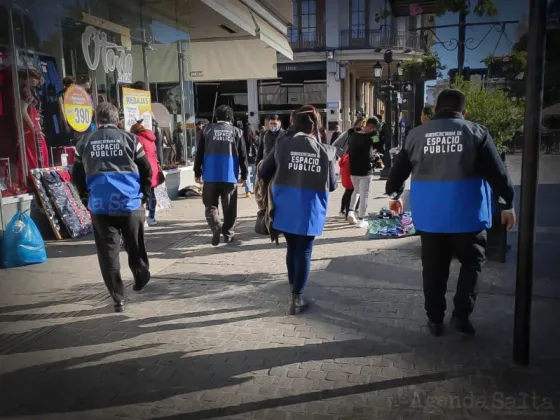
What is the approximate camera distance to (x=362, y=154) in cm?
776

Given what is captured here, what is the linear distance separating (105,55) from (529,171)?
28.0 feet

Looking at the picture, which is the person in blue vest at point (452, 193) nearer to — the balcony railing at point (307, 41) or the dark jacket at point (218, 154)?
the dark jacket at point (218, 154)

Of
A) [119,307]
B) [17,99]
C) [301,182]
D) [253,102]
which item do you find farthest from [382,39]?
[253,102]

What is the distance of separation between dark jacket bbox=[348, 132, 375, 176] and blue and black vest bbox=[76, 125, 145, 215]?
4.19 meters

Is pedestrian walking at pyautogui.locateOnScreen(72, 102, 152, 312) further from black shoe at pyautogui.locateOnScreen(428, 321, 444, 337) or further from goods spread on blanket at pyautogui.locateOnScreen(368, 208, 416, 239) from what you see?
goods spread on blanket at pyautogui.locateOnScreen(368, 208, 416, 239)

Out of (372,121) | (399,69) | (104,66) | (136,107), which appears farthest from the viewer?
(399,69)

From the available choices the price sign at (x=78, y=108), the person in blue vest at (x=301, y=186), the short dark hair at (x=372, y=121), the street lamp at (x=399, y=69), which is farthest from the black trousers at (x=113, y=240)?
the street lamp at (x=399, y=69)

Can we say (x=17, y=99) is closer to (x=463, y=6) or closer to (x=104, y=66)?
(x=104, y=66)

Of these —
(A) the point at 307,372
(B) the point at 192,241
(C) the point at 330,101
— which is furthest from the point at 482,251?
(C) the point at 330,101

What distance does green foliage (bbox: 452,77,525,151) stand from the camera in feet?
19.8

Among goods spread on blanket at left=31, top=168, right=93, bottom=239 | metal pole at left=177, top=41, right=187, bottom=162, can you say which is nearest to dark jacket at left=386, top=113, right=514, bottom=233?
goods spread on blanket at left=31, top=168, right=93, bottom=239

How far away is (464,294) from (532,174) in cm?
111

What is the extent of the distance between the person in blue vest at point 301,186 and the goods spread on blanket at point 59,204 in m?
4.12

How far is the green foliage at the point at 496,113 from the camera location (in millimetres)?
6027
